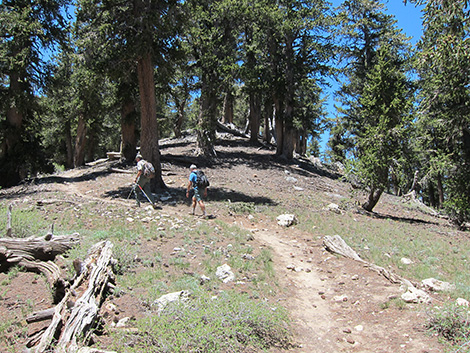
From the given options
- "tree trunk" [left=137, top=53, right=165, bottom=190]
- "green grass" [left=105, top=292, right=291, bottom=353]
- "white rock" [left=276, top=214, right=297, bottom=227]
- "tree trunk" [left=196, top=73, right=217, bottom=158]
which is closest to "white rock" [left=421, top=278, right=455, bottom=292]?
"green grass" [left=105, top=292, right=291, bottom=353]

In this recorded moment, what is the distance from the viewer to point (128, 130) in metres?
Result: 21.7

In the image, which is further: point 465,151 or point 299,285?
point 465,151

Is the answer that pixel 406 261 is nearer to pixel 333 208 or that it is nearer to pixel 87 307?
pixel 333 208

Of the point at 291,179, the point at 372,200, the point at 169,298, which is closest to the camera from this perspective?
the point at 169,298

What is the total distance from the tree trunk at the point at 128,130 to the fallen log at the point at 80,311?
16429mm

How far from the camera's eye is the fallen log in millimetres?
3968

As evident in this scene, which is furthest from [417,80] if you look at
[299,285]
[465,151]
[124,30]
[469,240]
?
[299,285]

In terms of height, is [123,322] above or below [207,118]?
below

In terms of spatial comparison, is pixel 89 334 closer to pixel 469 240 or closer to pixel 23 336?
pixel 23 336

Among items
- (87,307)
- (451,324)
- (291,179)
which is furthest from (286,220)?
(291,179)

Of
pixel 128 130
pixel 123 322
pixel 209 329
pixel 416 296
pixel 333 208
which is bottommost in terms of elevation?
pixel 333 208

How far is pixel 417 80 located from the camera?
24.8m

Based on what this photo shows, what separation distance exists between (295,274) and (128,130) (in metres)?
16.7

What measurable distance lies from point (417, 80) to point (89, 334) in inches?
1069
